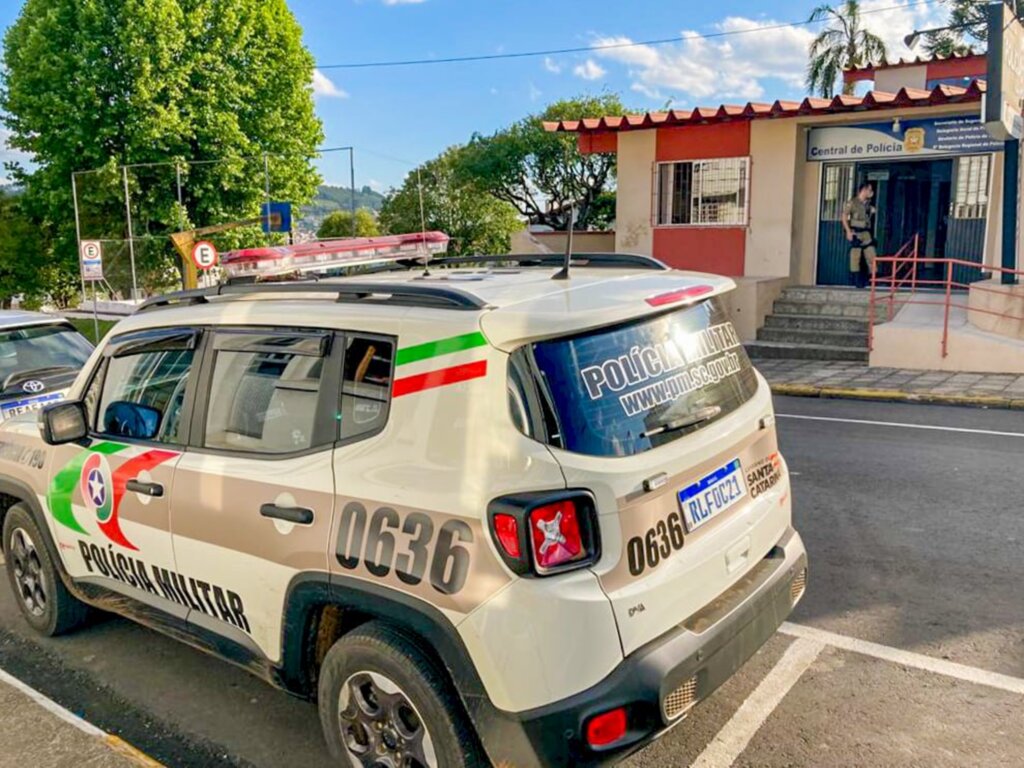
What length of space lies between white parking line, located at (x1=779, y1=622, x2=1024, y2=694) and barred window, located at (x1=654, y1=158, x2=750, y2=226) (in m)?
13.5

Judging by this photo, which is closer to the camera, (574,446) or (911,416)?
(574,446)

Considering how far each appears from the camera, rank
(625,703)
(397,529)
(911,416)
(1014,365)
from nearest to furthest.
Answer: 1. (625,703)
2. (397,529)
3. (911,416)
4. (1014,365)

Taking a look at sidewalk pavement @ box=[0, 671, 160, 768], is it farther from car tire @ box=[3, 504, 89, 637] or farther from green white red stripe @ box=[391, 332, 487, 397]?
green white red stripe @ box=[391, 332, 487, 397]

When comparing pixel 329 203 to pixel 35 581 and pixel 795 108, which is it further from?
pixel 35 581

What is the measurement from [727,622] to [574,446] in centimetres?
82

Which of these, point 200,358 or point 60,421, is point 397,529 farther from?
point 60,421

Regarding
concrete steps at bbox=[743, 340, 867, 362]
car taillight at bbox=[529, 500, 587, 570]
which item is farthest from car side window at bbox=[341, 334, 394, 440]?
concrete steps at bbox=[743, 340, 867, 362]

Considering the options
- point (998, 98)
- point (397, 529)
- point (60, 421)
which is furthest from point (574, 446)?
point (998, 98)

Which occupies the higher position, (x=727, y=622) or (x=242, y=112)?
(x=242, y=112)

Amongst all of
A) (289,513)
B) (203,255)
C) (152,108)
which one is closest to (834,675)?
(289,513)

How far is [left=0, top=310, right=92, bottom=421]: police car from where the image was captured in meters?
6.03

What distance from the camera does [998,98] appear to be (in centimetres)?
1147

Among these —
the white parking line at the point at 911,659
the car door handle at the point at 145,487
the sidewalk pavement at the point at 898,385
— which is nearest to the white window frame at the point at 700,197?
the sidewalk pavement at the point at 898,385

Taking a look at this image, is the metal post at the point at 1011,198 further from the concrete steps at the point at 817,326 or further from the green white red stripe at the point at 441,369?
the green white red stripe at the point at 441,369
